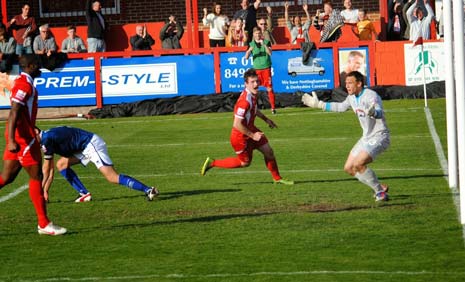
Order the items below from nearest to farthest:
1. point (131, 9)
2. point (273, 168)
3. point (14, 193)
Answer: point (273, 168), point (14, 193), point (131, 9)

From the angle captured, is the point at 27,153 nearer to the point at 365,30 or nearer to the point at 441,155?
the point at 441,155

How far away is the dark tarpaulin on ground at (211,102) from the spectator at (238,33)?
261 cm

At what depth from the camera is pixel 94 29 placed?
33.0 m

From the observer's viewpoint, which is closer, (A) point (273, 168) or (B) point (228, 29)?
(A) point (273, 168)

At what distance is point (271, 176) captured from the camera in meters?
17.9

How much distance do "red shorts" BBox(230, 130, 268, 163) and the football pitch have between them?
421mm

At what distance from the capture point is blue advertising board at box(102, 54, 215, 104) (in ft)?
102

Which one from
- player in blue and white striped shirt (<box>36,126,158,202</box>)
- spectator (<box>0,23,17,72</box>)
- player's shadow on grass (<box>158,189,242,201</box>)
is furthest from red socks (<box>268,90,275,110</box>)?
player in blue and white striped shirt (<box>36,126,158,202</box>)

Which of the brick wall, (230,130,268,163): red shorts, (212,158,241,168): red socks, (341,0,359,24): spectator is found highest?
the brick wall

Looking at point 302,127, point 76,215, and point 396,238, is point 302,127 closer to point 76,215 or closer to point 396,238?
point 76,215

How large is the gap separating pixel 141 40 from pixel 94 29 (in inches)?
56.2

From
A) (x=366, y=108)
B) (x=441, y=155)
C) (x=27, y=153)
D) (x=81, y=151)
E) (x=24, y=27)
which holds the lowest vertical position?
(x=441, y=155)

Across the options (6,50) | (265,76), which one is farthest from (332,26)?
(6,50)

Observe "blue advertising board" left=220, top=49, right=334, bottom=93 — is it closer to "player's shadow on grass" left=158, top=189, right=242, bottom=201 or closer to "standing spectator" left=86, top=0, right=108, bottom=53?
"standing spectator" left=86, top=0, right=108, bottom=53
